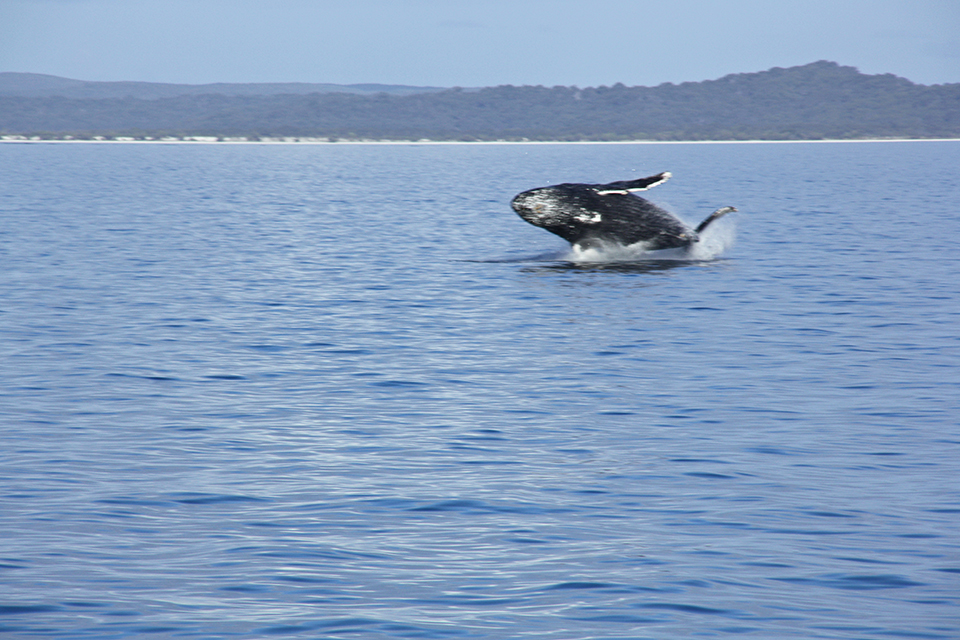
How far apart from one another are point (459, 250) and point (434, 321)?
13.5 m

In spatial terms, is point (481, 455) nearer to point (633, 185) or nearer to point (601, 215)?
point (633, 185)

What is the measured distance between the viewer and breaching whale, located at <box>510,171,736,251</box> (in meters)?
24.0

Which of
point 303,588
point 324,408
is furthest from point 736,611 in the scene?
point 324,408

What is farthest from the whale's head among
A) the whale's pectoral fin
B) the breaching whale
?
the whale's pectoral fin

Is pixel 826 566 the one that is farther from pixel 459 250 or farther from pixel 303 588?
pixel 459 250

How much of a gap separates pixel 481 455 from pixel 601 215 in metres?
14.5

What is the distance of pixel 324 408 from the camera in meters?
13.0

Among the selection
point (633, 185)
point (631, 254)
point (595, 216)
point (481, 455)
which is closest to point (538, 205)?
point (595, 216)

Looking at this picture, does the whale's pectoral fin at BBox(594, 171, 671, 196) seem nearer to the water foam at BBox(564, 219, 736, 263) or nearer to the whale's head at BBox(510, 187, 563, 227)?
the whale's head at BBox(510, 187, 563, 227)

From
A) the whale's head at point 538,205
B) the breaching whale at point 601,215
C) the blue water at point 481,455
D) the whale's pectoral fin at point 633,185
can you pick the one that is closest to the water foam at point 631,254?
the breaching whale at point 601,215

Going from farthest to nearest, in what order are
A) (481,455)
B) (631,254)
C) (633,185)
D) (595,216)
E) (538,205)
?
(631,254), (595,216), (538,205), (633,185), (481,455)

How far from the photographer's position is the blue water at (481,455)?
7504 millimetres

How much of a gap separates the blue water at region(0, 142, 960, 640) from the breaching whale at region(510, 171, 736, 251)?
3.00 ft

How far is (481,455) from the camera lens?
36.1ft
